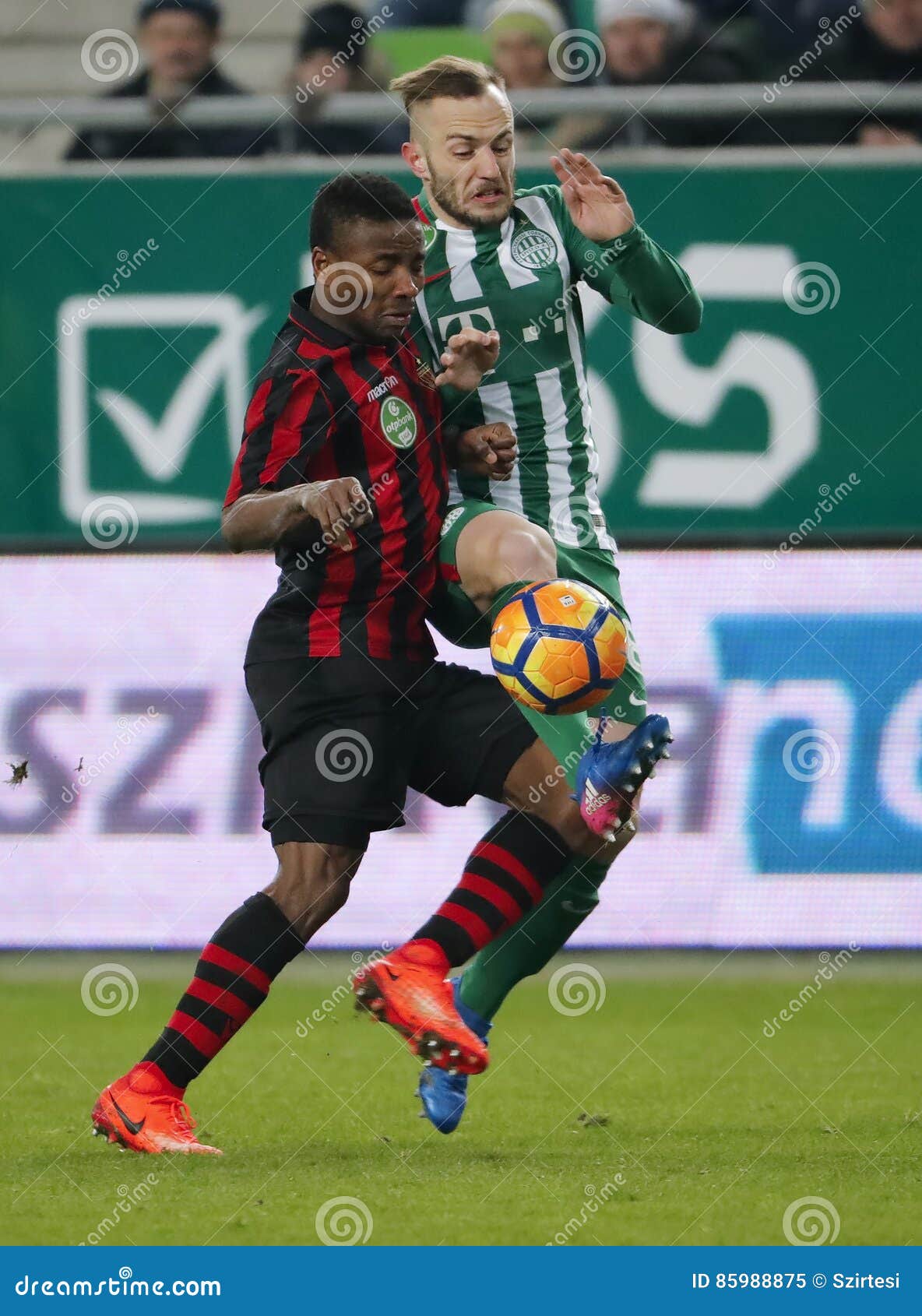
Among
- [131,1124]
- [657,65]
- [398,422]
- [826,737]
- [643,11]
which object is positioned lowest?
[131,1124]

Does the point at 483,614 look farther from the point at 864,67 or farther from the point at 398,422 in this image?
the point at 864,67

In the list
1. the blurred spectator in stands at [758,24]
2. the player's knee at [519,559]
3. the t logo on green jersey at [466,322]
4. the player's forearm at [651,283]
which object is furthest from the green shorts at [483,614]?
the blurred spectator in stands at [758,24]

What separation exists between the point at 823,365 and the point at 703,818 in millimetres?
2142

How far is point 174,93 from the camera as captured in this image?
7.98 metres

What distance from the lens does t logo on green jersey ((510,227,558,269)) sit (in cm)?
448

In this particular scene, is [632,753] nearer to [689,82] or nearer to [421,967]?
[421,967]

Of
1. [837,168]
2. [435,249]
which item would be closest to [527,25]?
[837,168]

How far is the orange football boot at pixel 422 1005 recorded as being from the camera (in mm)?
3816

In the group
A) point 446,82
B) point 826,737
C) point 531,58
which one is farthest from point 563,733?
point 531,58

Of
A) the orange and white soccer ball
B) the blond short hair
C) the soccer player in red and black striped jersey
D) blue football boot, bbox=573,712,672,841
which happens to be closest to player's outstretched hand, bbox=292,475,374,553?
the soccer player in red and black striped jersey

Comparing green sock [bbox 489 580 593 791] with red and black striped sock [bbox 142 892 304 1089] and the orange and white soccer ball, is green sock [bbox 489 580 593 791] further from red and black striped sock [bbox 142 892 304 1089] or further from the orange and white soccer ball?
red and black striped sock [bbox 142 892 304 1089]

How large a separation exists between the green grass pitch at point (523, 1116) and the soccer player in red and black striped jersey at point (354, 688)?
373 millimetres

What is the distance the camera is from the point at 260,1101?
492 centimetres

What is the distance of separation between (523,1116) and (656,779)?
2.15 metres
